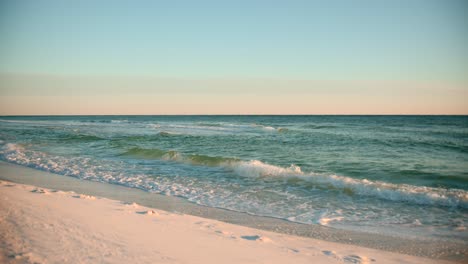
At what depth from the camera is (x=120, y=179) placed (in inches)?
423

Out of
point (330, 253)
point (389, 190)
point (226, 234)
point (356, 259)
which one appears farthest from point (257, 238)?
point (389, 190)

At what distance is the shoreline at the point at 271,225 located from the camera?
5.13m

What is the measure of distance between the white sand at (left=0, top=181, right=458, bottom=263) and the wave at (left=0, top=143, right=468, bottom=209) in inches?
167

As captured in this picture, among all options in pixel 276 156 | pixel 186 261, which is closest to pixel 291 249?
pixel 186 261

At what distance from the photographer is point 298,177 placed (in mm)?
11016

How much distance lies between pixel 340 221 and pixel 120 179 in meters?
7.35

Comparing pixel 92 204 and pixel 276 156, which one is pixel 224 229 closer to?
pixel 92 204

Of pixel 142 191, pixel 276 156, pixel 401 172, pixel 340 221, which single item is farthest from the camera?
pixel 276 156

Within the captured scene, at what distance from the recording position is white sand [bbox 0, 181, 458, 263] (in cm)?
401

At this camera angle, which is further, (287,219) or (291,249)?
(287,219)

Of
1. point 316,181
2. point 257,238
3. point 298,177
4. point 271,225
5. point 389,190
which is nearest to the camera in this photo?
point 257,238

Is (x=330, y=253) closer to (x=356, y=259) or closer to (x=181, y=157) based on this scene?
(x=356, y=259)

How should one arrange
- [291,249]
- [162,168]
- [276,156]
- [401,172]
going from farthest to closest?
1. [276,156]
2. [162,168]
3. [401,172]
4. [291,249]

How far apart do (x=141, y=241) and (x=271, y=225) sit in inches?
104
